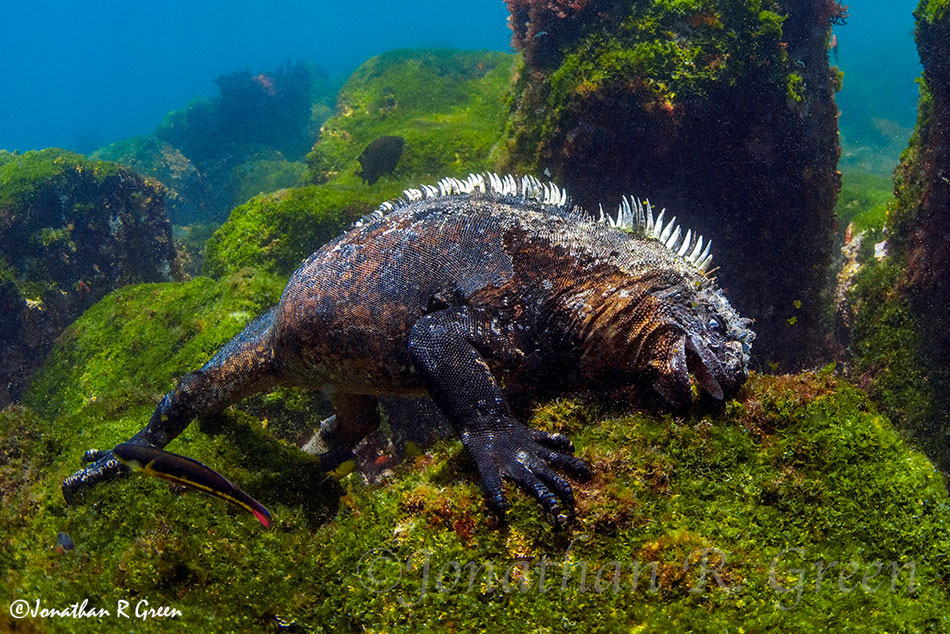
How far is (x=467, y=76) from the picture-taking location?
1653 centimetres

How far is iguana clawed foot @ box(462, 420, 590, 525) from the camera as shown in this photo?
2.33m

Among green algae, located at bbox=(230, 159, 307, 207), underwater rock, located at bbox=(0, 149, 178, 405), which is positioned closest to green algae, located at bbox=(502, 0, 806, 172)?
underwater rock, located at bbox=(0, 149, 178, 405)

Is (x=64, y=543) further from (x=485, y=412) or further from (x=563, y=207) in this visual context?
(x=563, y=207)

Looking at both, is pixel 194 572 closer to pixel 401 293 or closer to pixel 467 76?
pixel 401 293

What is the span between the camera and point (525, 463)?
2.50 meters

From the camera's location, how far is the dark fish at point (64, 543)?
2.81m

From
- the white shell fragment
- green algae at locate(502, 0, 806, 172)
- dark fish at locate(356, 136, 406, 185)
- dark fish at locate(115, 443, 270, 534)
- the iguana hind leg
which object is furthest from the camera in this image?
dark fish at locate(356, 136, 406, 185)

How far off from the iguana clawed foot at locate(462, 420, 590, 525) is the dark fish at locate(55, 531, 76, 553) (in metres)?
2.28

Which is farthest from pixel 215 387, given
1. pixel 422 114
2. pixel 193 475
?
pixel 422 114

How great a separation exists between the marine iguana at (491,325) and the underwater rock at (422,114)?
425 cm

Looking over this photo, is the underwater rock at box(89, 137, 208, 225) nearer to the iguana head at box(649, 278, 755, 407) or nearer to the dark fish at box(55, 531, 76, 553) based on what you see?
the dark fish at box(55, 531, 76, 553)

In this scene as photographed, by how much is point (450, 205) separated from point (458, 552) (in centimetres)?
258

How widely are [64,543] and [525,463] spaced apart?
2.65m

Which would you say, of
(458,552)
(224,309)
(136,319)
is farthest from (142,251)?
(458,552)
